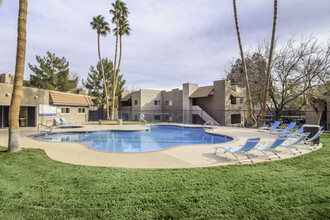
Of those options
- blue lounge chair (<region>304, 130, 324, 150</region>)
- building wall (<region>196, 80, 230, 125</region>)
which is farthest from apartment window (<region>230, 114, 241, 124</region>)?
blue lounge chair (<region>304, 130, 324, 150</region>)

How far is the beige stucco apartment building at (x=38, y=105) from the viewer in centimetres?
1574

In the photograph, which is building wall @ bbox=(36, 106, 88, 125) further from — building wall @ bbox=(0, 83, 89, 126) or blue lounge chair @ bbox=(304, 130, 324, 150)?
blue lounge chair @ bbox=(304, 130, 324, 150)

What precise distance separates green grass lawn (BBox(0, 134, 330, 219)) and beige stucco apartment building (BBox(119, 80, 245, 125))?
17.5m

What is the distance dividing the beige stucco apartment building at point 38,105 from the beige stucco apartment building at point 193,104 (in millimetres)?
9185

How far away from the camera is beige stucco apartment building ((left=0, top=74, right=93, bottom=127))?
15739 millimetres

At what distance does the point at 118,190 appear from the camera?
12.2 ft

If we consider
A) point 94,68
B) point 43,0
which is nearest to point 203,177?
point 43,0

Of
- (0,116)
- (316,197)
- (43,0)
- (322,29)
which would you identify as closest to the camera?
(316,197)

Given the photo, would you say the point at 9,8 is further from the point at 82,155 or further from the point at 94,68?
the point at 94,68

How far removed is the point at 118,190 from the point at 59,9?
35.9 ft

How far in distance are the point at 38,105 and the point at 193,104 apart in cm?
1997

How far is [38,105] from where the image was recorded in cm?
1828

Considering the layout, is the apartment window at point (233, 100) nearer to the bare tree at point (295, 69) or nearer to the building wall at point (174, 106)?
the bare tree at point (295, 69)

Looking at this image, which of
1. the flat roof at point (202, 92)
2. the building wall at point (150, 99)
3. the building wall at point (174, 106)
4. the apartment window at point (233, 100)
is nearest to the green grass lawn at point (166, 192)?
the flat roof at point (202, 92)
